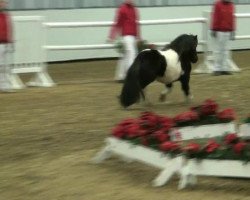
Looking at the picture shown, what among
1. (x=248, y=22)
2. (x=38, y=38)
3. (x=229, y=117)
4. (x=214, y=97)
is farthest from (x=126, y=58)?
(x=248, y=22)

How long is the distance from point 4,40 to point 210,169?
8929 mm

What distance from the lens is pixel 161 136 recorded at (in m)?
6.96

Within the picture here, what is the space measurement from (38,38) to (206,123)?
8.41 meters

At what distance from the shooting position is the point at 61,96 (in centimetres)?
1355

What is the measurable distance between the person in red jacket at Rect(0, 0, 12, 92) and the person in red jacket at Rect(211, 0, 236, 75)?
5.49 meters

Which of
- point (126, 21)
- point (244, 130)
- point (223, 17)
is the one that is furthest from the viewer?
point (223, 17)

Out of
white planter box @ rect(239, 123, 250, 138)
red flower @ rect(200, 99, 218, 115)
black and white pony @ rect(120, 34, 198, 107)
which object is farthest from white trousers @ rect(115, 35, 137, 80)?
white planter box @ rect(239, 123, 250, 138)

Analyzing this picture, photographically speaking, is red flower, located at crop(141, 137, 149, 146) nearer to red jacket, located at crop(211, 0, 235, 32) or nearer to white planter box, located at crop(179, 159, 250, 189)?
white planter box, located at crop(179, 159, 250, 189)

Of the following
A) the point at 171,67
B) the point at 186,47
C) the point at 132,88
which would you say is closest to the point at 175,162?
the point at 132,88

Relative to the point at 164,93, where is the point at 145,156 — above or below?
above

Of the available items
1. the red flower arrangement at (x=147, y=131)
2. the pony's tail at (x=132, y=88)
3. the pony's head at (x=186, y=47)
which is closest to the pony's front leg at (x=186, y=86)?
the pony's head at (x=186, y=47)

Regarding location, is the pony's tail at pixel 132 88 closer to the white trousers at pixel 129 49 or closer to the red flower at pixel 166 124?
the red flower at pixel 166 124

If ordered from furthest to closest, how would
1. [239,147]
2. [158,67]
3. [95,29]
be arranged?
[95,29]
[158,67]
[239,147]

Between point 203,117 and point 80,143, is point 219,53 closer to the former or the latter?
point 80,143
